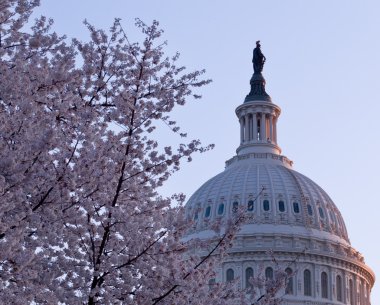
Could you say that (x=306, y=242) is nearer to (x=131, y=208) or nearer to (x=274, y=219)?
(x=274, y=219)

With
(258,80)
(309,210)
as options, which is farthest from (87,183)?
(258,80)

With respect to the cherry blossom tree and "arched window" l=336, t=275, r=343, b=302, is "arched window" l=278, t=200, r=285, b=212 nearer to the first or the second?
"arched window" l=336, t=275, r=343, b=302

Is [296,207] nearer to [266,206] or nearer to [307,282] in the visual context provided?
[266,206]

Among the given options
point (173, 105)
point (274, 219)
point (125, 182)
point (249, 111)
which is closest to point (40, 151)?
point (125, 182)

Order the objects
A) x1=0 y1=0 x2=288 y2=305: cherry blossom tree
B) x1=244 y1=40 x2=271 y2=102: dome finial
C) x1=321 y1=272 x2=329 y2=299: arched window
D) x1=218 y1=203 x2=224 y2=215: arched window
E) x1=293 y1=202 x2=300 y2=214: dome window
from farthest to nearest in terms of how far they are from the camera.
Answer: x1=244 y1=40 x2=271 y2=102: dome finial, x1=293 y1=202 x2=300 y2=214: dome window, x1=218 y1=203 x2=224 y2=215: arched window, x1=321 y1=272 x2=329 y2=299: arched window, x1=0 y1=0 x2=288 y2=305: cherry blossom tree

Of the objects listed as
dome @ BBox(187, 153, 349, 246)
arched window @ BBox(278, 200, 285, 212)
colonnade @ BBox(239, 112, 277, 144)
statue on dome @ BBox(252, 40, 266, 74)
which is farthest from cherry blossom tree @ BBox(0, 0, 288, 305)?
statue on dome @ BBox(252, 40, 266, 74)

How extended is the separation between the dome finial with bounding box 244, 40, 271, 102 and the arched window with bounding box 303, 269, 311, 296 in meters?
28.2

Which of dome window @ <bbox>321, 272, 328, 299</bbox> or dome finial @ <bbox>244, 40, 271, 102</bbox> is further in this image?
dome finial @ <bbox>244, 40, 271, 102</bbox>

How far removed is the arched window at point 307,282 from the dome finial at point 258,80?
2822 cm

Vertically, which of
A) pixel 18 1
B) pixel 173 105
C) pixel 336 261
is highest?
pixel 336 261

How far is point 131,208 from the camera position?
1455cm

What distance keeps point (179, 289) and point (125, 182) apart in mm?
1890

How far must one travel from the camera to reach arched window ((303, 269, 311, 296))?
9912 cm

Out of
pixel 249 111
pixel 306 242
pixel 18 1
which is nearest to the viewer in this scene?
pixel 18 1
